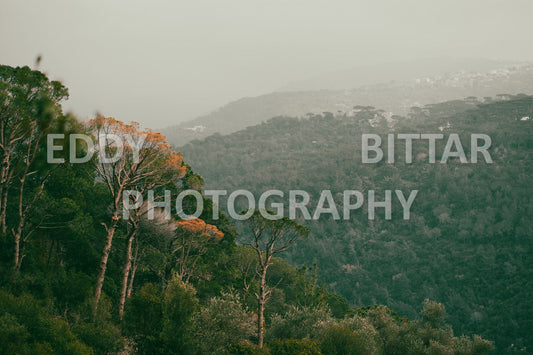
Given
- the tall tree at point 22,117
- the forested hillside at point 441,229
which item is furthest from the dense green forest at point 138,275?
the forested hillside at point 441,229

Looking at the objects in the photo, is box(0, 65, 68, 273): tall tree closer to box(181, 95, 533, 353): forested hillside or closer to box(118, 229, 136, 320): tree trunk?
box(118, 229, 136, 320): tree trunk

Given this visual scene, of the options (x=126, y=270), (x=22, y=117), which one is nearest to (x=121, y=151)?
(x=22, y=117)

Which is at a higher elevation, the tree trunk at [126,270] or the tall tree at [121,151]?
the tall tree at [121,151]

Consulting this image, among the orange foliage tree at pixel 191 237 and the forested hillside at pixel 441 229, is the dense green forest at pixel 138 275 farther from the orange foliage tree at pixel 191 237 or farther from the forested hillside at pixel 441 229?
the forested hillside at pixel 441 229

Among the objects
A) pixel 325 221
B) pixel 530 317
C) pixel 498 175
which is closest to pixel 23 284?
pixel 530 317

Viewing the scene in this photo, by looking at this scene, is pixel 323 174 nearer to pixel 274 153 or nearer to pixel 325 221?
pixel 325 221

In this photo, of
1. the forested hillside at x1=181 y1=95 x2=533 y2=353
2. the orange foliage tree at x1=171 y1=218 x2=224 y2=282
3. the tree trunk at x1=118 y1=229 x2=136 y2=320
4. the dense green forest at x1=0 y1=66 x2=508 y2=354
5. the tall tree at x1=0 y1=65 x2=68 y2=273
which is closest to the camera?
the dense green forest at x1=0 y1=66 x2=508 y2=354

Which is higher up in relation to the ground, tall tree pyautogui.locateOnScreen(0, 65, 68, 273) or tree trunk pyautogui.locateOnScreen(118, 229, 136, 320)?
tall tree pyautogui.locateOnScreen(0, 65, 68, 273)

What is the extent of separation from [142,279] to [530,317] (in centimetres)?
4446

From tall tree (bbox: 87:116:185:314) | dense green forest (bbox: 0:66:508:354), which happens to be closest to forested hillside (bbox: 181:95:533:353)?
dense green forest (bbox: 0:66:508:354)

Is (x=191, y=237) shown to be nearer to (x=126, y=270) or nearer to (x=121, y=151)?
(x=126, y=270)

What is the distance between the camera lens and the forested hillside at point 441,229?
60000 mm

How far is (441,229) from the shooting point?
75750 mm

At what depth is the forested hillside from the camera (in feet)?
197
